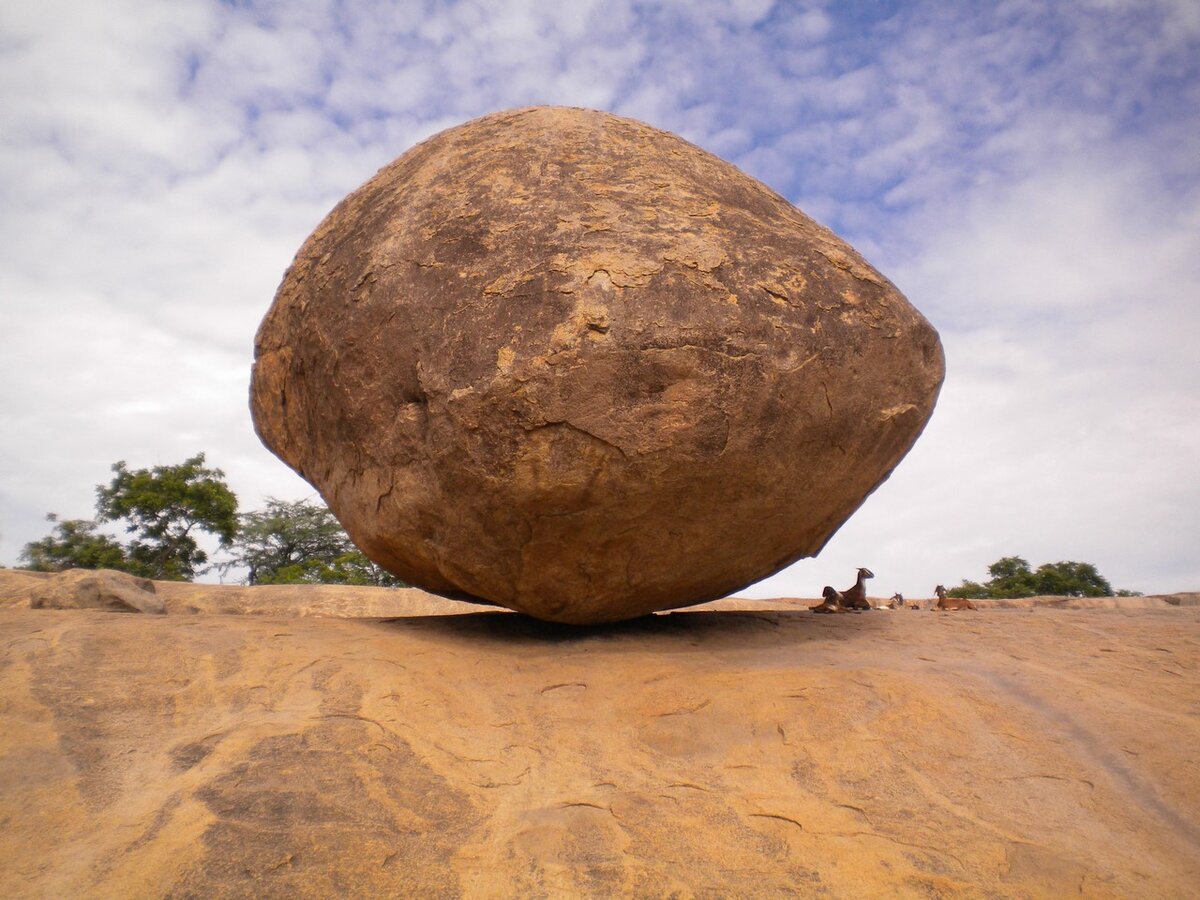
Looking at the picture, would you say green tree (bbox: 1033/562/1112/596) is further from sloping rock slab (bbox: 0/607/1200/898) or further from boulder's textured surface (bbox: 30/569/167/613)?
boulder's textured surface (bbox: 30/569/167/613)

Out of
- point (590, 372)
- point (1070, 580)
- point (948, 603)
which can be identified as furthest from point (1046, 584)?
point (590, 372)

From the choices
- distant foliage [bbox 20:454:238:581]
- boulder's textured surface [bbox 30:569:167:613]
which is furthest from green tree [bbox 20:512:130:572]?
boulder's textured surface [bbox 30:569:167:613]

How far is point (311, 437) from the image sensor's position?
487cm

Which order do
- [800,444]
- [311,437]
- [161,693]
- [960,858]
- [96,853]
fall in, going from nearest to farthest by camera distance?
[96,853] < [960,858] < [161,693] < [800,444] < [311,437]

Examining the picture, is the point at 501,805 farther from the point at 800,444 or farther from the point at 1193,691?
the point at 1193,691

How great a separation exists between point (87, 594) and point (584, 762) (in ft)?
10.1

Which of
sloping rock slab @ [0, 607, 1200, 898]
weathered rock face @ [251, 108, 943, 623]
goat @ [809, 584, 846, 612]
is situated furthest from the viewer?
goat @ [809, 584, 846, 612]

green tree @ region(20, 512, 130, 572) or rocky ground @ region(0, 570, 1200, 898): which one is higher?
green tree @ region(20, 512, 130, 572)

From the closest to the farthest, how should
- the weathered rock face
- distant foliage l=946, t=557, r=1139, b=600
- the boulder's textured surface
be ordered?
the weathered rock face < the boulder's textured surface < distant foliage l=946, t=557, r=1139, b=600

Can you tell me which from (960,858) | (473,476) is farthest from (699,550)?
(960,858)

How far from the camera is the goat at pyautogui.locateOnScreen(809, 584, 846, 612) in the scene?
5.75m

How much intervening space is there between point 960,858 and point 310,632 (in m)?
2.87

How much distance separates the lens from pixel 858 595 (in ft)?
19.0

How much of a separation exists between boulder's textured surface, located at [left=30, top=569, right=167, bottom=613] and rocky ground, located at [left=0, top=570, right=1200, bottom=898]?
49cm
